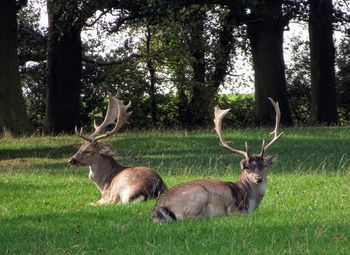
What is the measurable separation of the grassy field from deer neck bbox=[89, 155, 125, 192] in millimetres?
255

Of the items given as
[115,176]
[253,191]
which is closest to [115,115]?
[115,176]

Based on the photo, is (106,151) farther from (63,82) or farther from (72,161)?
(63,82)

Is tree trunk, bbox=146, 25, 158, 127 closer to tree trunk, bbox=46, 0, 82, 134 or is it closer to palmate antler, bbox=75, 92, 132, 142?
tree trunk, bbox=46, 0, 82, 134

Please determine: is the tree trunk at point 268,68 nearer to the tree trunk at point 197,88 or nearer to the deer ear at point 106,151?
the tree trunk at point 197,88

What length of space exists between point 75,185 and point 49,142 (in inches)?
374

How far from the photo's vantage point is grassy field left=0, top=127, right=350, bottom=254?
8.41 metres

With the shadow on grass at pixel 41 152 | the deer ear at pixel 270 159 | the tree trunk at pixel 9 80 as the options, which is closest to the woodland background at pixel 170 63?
the tree trunk at pixel 9 80

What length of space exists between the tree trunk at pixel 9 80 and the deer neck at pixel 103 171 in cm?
1323

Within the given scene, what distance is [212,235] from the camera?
29.0 ft

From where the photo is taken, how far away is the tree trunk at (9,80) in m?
26.5

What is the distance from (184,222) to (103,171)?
12.9 ft

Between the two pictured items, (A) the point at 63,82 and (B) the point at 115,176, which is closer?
(B) the point at 115,176

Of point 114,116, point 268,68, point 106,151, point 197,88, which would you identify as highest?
point 268,68

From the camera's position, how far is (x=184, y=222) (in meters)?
9.69
